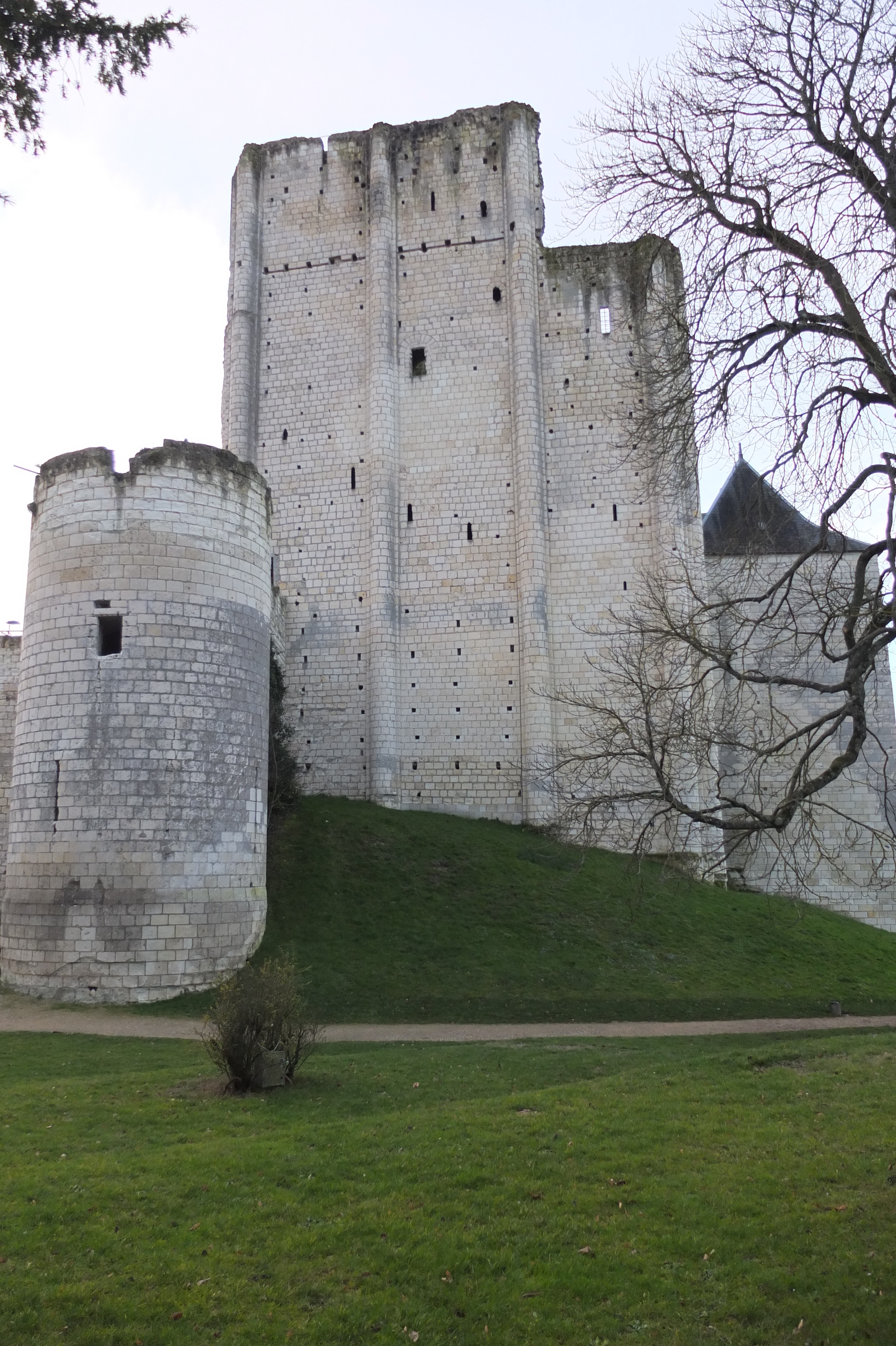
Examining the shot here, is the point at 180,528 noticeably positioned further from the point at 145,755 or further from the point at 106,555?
the point at 145,755

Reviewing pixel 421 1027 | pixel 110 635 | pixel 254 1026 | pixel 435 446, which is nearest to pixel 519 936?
pixel 421 1027

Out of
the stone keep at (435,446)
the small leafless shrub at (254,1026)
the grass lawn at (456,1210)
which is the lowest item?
the grass lawn at (456,1210)

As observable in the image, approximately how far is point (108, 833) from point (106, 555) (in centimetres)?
464

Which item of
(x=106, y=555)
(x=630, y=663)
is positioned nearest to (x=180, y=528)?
(x=106, y=555)

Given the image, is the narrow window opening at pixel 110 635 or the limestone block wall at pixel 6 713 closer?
the narrow window opening at pixel 110 635

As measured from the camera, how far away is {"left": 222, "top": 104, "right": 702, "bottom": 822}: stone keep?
86.6ft

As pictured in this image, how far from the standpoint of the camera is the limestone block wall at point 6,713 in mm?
20531

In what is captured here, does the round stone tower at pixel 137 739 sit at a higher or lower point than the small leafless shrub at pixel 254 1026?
higher

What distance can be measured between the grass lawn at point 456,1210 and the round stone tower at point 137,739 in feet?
16.7

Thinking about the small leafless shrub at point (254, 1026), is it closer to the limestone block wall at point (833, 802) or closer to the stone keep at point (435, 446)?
the stone keep at point (435, 446)

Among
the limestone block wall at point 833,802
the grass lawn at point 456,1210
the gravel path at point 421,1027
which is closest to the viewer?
the grass lawn at point 456,1210

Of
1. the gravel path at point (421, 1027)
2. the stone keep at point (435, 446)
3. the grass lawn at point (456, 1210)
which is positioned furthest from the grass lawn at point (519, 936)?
the grass lawn at point (456, 1210)

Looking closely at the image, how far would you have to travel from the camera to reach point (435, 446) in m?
27.9

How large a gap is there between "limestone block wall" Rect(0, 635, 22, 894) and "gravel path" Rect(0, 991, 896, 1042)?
7.45 m
